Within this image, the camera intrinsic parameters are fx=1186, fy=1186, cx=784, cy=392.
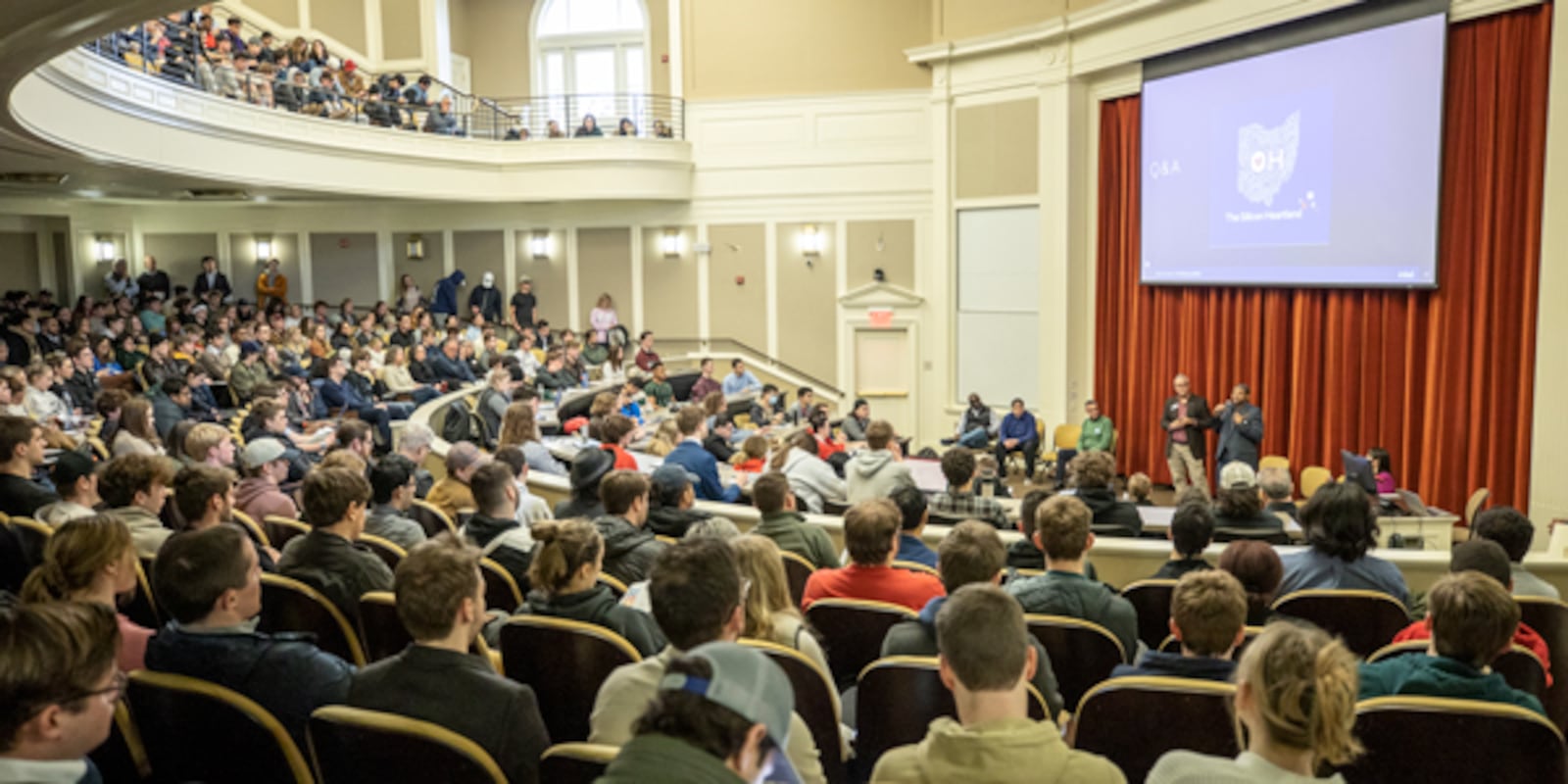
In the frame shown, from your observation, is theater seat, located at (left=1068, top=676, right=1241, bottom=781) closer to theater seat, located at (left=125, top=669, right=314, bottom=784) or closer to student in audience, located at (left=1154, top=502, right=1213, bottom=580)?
student in audience, located at (left=1154, top=502, right=1213, bottom=580)

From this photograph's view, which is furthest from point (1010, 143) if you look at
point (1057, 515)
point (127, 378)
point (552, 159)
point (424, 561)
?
point (424, 561)

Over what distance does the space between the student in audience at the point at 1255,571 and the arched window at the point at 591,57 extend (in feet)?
53.6

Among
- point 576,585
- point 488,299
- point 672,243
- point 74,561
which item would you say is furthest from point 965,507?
point 488,299

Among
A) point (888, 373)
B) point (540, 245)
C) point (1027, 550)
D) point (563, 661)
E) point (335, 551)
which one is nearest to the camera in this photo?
point (563, 661)

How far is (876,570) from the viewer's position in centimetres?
411

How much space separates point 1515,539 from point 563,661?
11.7 ft

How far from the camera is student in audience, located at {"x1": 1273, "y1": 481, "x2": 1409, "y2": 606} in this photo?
4336mm

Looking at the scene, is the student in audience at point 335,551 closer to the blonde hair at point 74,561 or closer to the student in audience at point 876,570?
the blonde hair at point 74,561

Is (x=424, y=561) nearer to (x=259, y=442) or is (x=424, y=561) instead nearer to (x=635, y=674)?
(x=635, y=674)

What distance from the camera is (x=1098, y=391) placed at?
1370 cm

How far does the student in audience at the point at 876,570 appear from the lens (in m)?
4.02

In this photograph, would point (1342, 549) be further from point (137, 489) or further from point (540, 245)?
point (540, 245)

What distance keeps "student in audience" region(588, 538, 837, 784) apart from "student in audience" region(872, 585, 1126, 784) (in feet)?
1.20

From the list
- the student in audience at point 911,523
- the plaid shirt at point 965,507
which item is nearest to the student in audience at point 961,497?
the plaid shirt at point 965,507
